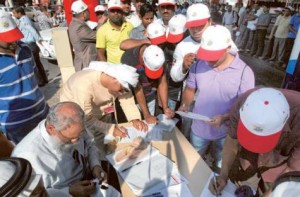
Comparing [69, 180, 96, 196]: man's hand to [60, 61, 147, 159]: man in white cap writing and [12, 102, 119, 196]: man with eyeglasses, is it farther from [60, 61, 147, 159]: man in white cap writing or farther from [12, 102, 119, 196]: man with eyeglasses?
[60, 61, 147, 159]: man in white cap writing

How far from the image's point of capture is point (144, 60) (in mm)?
2344

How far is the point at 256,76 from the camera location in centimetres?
638

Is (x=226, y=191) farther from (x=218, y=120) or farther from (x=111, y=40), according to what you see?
(x=111, y=40)

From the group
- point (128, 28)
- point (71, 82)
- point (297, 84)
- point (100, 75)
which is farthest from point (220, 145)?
point (128, 28)

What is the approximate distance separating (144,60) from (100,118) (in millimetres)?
694

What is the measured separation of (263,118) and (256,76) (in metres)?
5.62

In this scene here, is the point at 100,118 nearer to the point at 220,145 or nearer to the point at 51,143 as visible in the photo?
the point at 51,143

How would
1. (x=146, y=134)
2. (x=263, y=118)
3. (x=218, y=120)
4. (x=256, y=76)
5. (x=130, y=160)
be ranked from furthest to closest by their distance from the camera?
(x=256, y=76)
(x=146, y=134)
(x=218, y=120)
(x=130, y=160)
(x=263, y=118)

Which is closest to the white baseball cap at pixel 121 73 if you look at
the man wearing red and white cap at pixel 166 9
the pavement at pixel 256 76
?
the man wearing red and white cap at pixel 166 9

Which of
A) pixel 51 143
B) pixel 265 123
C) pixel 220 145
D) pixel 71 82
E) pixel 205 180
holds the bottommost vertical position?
pixel 220 145

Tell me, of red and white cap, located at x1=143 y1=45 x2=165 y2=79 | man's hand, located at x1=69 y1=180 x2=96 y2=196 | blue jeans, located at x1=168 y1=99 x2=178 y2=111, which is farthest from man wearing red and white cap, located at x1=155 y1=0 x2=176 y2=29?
man's hand, located at x1=69 y1=180 x2=96 y2=196

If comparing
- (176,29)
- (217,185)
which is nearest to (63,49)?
(176,29)

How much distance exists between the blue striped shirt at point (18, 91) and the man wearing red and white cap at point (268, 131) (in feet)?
5.85

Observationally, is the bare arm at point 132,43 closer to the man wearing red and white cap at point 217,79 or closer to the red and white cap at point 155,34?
the red and white cap at point 155,34
